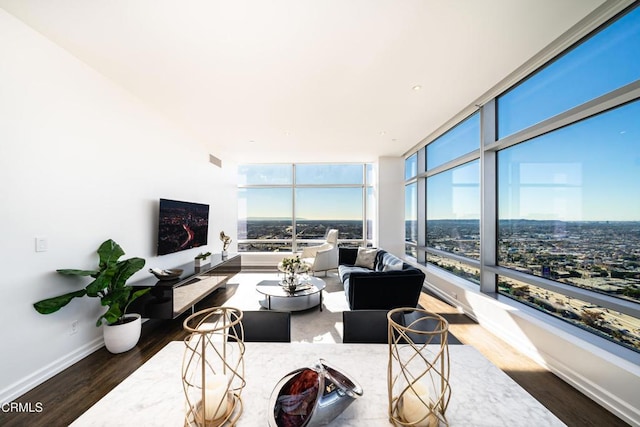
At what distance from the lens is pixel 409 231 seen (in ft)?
19.2

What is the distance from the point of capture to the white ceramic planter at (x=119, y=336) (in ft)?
7.97

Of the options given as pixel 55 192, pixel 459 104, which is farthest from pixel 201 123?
pixel 459 104

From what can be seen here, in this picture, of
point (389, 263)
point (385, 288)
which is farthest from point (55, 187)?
point (389, 263)

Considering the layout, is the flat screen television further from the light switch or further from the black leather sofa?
the black leather sofa

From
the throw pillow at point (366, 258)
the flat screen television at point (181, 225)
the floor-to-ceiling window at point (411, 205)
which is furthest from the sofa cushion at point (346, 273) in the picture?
the flat screen television at point (181, 225)

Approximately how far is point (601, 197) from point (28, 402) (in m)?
4.75

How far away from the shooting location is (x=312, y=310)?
3.52m

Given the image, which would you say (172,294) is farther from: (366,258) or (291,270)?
(366,258)

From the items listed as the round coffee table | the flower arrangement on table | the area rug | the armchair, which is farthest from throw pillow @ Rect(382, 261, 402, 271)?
the armchair

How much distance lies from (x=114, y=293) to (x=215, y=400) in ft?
7.98

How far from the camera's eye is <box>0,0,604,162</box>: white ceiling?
1829mm

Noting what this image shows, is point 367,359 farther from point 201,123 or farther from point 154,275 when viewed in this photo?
point 201,123

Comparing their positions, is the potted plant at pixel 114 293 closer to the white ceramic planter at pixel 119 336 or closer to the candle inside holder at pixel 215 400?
the white ceramic planter at pixel 119 336

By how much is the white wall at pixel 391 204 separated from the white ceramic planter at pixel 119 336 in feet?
15.8
